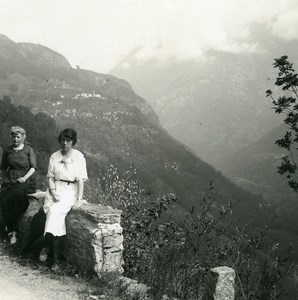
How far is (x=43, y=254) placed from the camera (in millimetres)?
4977

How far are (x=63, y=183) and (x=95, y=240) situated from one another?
104cm

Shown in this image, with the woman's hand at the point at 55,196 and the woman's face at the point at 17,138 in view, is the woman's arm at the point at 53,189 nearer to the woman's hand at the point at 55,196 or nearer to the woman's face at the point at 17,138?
the woman's hand at the point at 55,196

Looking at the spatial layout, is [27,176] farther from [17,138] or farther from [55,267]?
[55,267]

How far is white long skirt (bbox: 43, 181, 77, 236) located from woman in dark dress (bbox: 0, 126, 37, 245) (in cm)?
88

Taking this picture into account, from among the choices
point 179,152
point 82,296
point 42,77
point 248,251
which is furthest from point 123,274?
point 42,77

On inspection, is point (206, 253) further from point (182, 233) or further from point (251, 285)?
point (251, 285)

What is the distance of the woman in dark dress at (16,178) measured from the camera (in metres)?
5.79

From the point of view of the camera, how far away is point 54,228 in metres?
4.85

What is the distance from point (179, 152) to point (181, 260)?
477 feet

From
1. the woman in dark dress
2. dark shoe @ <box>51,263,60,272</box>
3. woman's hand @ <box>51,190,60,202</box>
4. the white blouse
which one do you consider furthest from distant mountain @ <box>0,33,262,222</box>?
dark shoe @ <box>51,263,60,272</box>

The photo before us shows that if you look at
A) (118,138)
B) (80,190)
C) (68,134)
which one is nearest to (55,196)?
(80,190)

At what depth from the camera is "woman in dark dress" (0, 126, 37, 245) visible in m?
5.79

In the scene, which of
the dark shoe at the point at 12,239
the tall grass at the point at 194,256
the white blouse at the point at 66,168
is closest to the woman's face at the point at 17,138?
the white blouse at the point at 66,168

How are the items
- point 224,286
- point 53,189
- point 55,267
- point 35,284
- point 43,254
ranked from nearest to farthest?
point 224,286
point 35,284
point 55,267
point 43,254
point 53,189
